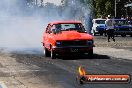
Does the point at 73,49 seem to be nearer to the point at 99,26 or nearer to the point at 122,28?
the point at 122,28

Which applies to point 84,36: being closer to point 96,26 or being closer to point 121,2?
point 96,26

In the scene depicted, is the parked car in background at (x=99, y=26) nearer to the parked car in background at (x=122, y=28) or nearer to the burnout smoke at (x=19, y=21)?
the burnout smoke at (x=19, y=21)

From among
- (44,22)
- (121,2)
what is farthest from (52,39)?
(121,2)

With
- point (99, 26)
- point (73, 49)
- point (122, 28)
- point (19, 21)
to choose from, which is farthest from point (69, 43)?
point (99, 26)

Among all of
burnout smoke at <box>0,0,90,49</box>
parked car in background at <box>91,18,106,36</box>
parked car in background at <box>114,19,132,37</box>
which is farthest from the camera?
parked car in background at <box>91,18,106,36</box>

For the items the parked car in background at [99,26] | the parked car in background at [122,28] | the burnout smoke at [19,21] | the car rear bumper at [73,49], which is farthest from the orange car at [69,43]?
the parked car in background at [99,26]

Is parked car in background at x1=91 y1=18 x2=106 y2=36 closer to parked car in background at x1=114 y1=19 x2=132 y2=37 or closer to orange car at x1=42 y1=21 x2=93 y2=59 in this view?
parked car in background at x1=114 y1=19 x2=132 y2=37

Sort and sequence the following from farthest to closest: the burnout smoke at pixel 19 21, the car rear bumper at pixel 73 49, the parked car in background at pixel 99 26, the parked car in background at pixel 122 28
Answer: the parked car in background at pixel 99 26, the parked car in background at pixel 122 28, the burnout smoke at pixel 19 21, the car rear bumper at pixel 73 49

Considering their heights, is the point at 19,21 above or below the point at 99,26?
above

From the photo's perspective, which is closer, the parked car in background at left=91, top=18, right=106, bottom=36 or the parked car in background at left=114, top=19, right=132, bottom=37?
the parked car in background at left=114, top=19, right=132, bottom=37

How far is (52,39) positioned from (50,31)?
1264 mm

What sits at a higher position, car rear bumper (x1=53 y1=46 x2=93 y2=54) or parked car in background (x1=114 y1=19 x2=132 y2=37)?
car rear bumper (x1=53 y1=46 x2=93 y2=54)

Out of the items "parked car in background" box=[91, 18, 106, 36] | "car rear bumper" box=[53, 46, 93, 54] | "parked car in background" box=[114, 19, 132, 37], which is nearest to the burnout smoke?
"parked car in background" box=[91, 18, 106, 36]

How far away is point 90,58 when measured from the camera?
19.2 metres
